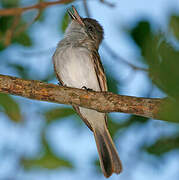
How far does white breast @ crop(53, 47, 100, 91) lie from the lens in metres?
4.90

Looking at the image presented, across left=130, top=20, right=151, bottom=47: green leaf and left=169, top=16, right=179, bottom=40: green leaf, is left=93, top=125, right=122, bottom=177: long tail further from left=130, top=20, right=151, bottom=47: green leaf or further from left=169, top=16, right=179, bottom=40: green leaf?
left=169, top=16, right=179, bottom=40: green leaf

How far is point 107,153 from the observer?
4.55 meters

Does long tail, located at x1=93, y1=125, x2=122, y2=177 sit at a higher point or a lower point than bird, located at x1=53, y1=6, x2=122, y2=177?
lower

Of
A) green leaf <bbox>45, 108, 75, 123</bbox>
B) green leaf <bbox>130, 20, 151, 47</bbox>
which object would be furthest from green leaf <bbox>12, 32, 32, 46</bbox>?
green leaf <bbox>130, 20, 151, 47</bbox>

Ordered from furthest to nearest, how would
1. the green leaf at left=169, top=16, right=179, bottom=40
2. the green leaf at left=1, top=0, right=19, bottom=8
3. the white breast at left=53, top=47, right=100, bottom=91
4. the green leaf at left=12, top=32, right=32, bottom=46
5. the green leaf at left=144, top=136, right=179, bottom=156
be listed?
1. the white breast at left=53, top=47, right=100, bottom=91
2. the green leaf at left=12, top=32, right=32, bottom=46
3. the green leaf at left=1, top=0, right=19, bottom=8
4. the green leaf at left=144, top=136, right=179, bottom=156
5. the green leaf at left=169, top=16, right=179, bottom=40

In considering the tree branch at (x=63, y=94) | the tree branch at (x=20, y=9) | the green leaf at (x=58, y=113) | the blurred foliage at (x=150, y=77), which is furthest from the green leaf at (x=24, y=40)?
the tree branch at (x=20, y=9)

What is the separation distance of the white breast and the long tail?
0.77 m

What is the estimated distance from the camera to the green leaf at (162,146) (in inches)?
115

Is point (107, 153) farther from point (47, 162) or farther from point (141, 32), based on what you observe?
point (141, 32)

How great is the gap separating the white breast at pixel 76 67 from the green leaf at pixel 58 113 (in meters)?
0.48

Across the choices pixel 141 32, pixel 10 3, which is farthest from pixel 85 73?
pixel 141 32

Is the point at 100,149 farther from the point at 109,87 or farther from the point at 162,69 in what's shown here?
the point at 162,69

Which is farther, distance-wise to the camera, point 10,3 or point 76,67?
point 76,67

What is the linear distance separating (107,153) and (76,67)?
1419 mm
